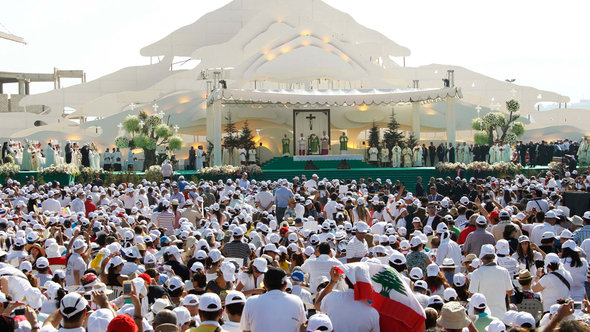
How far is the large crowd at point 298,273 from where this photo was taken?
19.6 feet

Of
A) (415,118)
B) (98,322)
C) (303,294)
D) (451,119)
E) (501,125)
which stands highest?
(415,118)

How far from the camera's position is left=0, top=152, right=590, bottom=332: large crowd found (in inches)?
235

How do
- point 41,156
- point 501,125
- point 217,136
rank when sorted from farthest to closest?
point 501,125 < point 217,136 < point 41,156

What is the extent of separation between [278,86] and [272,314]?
4203cm

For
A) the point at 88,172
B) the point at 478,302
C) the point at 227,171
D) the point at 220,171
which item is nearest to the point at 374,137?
the point at 227,171

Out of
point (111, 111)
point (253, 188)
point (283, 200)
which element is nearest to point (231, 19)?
point (111, 111)

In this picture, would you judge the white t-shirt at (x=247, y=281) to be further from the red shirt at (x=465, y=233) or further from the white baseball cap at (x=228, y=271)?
the red shirt at (x=465, y=233)

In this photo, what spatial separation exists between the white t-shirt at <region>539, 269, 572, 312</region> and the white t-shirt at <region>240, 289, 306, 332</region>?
3.04 metres

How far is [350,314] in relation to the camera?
19.5 ft

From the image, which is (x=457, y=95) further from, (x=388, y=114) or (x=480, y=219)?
(x=480, y=219)

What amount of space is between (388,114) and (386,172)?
36.9ft

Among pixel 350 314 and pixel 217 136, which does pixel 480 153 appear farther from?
pixel 350 314

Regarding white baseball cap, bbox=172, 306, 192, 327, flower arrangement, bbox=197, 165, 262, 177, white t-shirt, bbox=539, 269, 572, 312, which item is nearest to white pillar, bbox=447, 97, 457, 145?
flower arrangement, bbox=197, 165, 262, 177

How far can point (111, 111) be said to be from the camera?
5031cm
